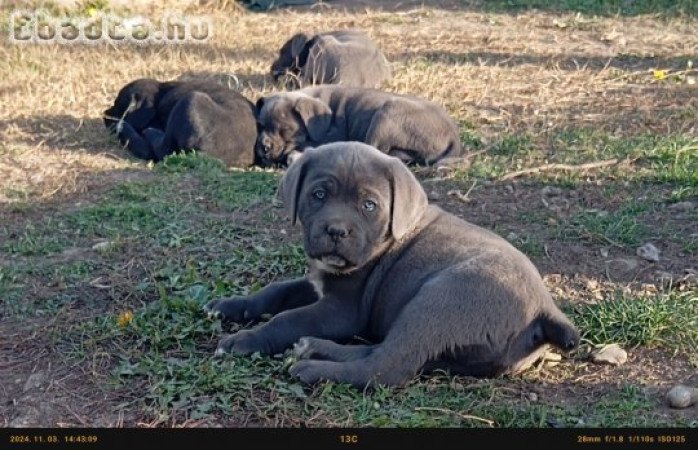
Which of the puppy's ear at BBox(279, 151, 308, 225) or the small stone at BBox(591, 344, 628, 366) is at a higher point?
the puppy's ear at BBox(279, 151, 308, 225)

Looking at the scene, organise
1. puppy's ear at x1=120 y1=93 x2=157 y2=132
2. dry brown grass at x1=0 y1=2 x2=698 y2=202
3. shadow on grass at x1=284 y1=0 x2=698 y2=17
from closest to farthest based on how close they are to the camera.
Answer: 1. dry brown grass at x1=0 y1=2 x2=698 y2=202
2. puppy's ear at x1=120 y1=93 x2=157 y2=132
3. shadow on grass at x1=284 y1=0 x2=698 y2=17

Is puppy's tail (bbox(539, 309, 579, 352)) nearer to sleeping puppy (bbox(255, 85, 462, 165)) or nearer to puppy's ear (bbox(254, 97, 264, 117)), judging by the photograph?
sleeping puppy (bbox(255, 85, 462, 165))

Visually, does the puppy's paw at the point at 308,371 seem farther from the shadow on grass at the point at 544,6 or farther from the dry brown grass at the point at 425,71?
the shadow on grass at the point at 544,6

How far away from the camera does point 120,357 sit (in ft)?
18.8

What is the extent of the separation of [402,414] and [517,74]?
9144mm

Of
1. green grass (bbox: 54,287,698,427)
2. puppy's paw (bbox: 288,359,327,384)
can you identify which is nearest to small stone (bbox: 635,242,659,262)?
green grass (bbox: 54,287,698,427)

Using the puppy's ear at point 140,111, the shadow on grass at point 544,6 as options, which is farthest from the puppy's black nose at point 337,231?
the shadow on grass at point 544,6

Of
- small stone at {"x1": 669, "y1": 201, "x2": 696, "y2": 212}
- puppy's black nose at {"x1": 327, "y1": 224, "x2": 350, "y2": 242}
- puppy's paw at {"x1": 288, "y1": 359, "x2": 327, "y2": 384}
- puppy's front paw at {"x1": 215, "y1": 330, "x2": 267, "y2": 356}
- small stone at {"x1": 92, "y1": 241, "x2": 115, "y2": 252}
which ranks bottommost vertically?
small stone at {"x1": 92, "y1": 241, "x2": 115, "y2": 252}

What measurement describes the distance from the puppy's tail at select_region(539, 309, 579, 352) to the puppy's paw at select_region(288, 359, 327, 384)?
3.77 ft

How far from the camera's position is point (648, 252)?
7.47m

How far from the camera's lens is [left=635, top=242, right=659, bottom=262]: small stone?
741 centimetres

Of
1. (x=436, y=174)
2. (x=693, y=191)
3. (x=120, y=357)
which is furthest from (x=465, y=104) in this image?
(x=120, y=357)

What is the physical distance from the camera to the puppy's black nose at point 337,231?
5598mm

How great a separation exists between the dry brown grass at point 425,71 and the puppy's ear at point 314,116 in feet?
4.91
